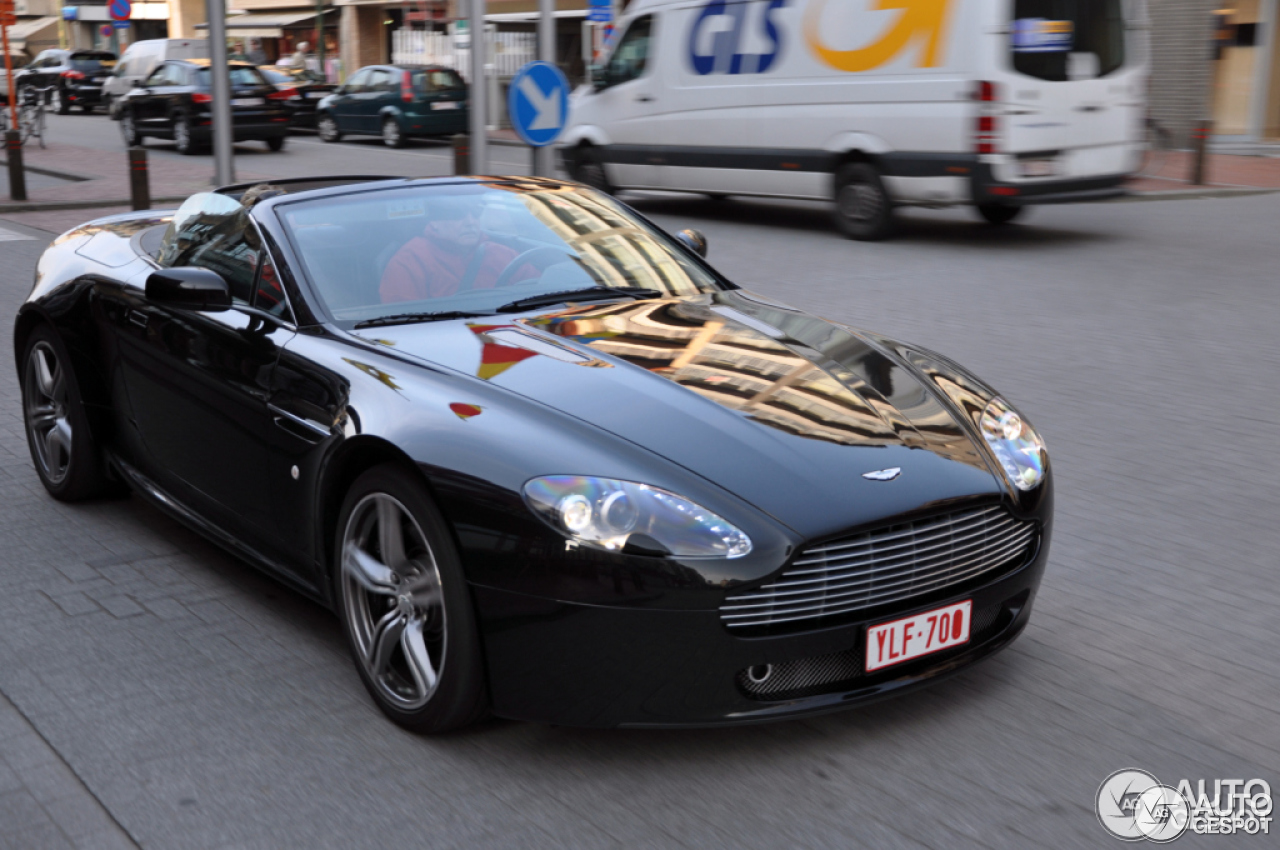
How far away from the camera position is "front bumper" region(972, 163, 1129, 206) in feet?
40.1

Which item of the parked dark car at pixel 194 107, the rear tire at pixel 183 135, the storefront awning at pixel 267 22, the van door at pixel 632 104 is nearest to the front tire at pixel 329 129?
the parked dark car at pixel 194 107

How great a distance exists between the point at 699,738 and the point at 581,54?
1337 inches

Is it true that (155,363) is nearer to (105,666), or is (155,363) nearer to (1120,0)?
(105,666)

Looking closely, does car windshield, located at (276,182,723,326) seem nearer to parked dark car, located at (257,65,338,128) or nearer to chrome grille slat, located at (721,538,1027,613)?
chrome grille slat, located at (721,538,1027,613)

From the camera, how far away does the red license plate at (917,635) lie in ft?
10.3

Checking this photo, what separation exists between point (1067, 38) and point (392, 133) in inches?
667

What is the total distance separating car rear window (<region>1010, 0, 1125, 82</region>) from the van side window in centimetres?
482

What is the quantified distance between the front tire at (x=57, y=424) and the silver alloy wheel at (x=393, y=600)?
2.11m

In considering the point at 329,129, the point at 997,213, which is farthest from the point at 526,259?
the point at 329,129

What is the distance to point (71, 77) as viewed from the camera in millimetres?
38375

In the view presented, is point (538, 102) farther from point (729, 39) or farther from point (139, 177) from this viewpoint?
point (139, 177)

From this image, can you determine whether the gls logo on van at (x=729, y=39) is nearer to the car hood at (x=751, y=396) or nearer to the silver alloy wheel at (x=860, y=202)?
the silver alloy wheel at (x=860, y=202)

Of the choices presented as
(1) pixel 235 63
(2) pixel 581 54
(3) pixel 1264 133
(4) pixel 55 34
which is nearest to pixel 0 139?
(1) pixel 235 63

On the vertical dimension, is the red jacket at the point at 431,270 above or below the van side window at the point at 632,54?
below
